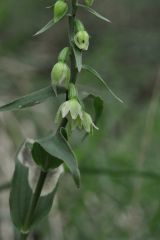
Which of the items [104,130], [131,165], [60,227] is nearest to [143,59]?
[104,130]

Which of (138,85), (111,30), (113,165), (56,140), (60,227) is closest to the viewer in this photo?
(56,140)

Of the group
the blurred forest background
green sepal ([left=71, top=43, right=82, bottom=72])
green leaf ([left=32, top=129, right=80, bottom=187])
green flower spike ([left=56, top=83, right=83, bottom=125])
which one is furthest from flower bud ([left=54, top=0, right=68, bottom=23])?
the blurred forest background

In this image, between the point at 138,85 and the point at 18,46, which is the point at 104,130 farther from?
the point at 18,46

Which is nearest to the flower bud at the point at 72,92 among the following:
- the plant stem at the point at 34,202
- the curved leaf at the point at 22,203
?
the plant stem at the point at 34,202

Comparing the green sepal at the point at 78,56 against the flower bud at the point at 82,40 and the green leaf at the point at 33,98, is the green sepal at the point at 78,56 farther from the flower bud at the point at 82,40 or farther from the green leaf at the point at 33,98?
the green leaf at the point at 33,98

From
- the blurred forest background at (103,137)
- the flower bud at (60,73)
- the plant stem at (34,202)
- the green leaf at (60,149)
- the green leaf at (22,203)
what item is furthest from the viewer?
the blurred forest background at (103,137)

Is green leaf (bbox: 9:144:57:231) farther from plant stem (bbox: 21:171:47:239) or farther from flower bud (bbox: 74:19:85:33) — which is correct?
flower bud (bbox: 74:19:85:33)
